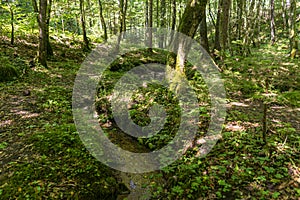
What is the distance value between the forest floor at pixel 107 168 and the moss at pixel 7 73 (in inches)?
47.6

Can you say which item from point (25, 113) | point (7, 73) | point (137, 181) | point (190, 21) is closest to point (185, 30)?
point (190, 21)

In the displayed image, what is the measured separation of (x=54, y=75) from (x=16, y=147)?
572 cm

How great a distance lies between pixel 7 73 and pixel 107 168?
6.76 meters

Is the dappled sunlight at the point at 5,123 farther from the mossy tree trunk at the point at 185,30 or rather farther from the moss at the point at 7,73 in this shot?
the mossy tree trunk at the point at 185,30

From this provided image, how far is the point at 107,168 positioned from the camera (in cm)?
459

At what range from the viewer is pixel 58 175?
3.95m

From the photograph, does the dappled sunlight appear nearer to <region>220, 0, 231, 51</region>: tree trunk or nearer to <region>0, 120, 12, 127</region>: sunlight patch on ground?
<region>0, 120, 12, 127</region>: sunlight patch on ground

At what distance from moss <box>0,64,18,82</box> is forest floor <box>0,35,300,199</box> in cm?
121

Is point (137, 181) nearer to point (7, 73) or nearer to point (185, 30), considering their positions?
point (185, 30)

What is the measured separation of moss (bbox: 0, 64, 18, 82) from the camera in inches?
333

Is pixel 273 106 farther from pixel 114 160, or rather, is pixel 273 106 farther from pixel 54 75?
pixel 54 75

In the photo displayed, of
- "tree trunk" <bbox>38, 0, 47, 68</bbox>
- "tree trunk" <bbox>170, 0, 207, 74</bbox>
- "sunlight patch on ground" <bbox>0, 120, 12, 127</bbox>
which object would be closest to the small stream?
"sunlight patch on ground" <bbox>0, 120, 12, 127</bbox>

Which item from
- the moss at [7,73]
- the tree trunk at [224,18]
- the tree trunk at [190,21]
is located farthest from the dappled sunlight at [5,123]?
the tree trunk at [224,18]

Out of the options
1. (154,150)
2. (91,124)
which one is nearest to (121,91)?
(91,124)
